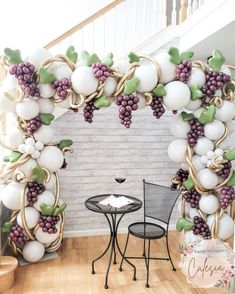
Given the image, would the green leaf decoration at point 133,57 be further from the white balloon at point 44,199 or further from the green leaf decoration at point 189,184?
the white balloon at point 44,199

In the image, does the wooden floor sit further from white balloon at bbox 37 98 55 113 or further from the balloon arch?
white balloon at bbox 37 98 55 113

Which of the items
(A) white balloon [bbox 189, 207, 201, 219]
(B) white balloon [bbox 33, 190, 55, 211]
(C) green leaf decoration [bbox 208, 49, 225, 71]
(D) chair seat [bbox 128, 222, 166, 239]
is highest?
(C) green leaf decoration [bbox 208, 49, 225, 71]

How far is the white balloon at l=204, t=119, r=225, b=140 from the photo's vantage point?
2744 millimetres

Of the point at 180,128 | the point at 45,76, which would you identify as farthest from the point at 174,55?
the point at 45,76

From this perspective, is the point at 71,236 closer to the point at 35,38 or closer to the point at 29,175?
the point at 29,175

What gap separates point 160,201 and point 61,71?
5.07 feet

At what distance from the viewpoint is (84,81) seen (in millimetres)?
2504

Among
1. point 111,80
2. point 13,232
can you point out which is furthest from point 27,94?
point 13,232

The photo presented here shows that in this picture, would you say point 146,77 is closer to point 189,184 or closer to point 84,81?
point 84,81

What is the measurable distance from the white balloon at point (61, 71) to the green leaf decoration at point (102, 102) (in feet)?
1.03

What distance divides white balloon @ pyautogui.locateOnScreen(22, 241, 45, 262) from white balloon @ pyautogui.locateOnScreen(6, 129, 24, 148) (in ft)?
3.20

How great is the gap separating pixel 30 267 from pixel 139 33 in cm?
350

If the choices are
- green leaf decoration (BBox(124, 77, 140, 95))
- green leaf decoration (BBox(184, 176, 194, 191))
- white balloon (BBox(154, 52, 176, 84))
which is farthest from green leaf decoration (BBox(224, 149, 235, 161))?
green leaf decoration (BBox(124, 77, 140, 95))

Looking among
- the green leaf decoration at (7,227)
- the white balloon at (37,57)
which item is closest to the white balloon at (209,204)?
the green leaf decoration at (7,227)
